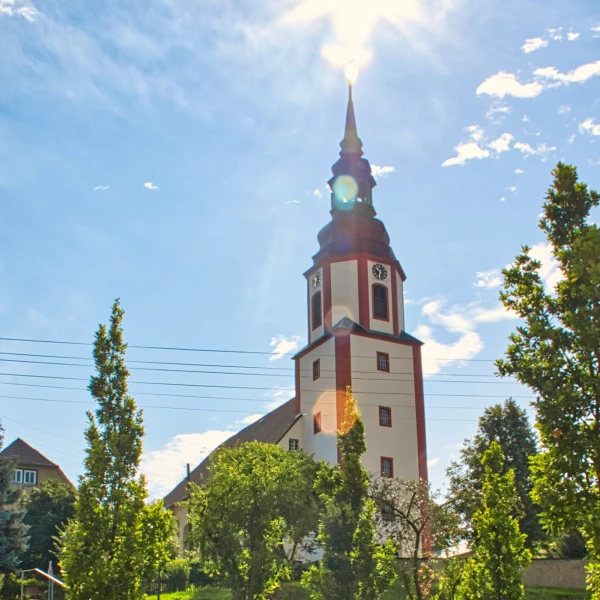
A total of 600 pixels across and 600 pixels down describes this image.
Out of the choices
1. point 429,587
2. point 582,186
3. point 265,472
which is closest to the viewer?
point 582,186

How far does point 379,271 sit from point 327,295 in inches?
125

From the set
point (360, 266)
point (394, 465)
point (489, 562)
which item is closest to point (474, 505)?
point (489, 562)

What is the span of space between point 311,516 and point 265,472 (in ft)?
10.6

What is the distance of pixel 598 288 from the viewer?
1294 cm

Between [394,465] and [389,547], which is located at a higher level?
[394,465]

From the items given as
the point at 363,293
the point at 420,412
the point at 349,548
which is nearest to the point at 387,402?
the point at 420,412

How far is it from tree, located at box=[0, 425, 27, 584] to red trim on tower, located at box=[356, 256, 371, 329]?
1877 centimetres

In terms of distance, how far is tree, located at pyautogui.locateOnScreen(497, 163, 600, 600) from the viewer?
1275cm

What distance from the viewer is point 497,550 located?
1670 cm

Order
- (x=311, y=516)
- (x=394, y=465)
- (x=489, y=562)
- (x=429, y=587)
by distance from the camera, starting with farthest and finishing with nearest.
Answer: (x=394, y=465) < (x=311, y=516) < (x=429, y=587) < (x=489, y=562)

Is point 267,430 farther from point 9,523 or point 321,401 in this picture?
point 9,523

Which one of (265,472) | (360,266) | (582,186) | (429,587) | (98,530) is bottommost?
(429,587)

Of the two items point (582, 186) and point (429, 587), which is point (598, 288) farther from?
point (429, 587)

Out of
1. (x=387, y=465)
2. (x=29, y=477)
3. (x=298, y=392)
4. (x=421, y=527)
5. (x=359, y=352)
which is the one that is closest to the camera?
(x=421, y=527)
